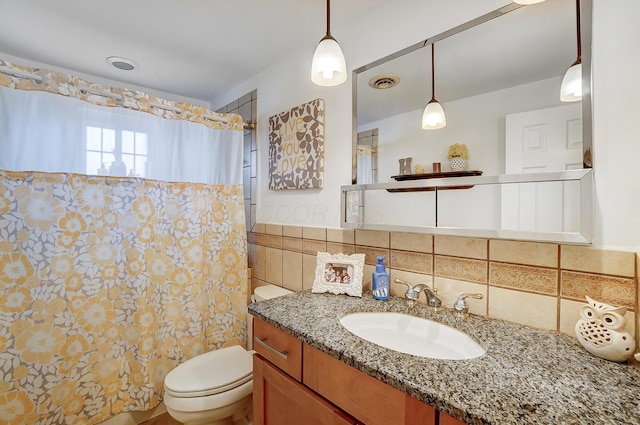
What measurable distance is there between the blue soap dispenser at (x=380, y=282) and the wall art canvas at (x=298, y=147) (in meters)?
0.60

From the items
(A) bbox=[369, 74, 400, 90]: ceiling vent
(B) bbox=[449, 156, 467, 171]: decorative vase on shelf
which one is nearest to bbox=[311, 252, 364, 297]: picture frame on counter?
(B) bbox=[449, 156, 467, 171]: decorative vase on shelf

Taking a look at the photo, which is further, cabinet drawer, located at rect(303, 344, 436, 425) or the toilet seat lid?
the toilet seat lid

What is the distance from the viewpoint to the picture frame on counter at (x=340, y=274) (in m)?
1.34

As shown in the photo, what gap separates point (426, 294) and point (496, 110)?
74 cm

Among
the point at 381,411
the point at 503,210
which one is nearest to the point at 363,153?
the point at 503,210

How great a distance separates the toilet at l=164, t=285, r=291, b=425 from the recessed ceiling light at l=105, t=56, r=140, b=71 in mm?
1990

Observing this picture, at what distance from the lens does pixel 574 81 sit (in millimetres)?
881

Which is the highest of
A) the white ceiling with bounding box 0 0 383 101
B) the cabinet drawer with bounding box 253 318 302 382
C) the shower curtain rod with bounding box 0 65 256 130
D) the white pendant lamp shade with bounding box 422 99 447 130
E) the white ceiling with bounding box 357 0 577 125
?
the white ceiling with bounding box 0 0 383 101

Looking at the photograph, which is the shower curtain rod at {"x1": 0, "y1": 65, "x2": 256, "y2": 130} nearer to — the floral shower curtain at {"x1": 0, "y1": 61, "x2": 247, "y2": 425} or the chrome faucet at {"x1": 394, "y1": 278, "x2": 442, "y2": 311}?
the floral shower curtain at {"x1": 0, "y1": 61, "x2": 247, "y2": 425}

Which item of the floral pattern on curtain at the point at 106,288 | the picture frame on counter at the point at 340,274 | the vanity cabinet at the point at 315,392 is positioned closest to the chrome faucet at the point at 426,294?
the picture frame on counter at the point at 340,274

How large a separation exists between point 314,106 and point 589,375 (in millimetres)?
1566

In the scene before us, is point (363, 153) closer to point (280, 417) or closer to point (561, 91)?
point (561, 91)

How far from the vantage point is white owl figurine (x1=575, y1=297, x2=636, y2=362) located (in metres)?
0.74

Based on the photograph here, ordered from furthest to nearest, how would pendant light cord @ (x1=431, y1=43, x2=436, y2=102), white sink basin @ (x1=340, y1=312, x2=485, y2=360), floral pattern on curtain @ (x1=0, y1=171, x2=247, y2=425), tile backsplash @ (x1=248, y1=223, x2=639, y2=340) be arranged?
floral pattern on curtain @ (x1=0, y1=171, x2=247, y2=425) → pendant light cord @ (x1=431, y1=43, x2=436, y2=102) → white sink basin @ (x1=340, y1=312, x2=485, y2=360) → tile backsplash @ (x1=248, y1=223, x2=639, y2=340)
